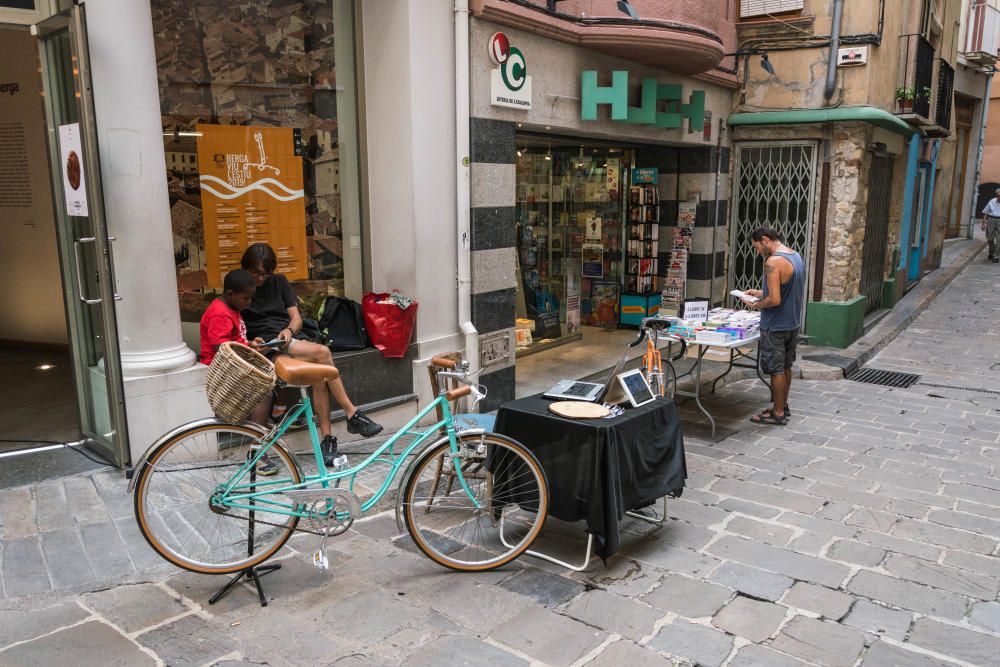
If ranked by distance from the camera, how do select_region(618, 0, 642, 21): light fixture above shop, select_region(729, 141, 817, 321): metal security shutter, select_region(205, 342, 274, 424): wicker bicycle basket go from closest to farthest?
select_region(205, 342, 274, 424): wicker bicycle basket < select_region(618, 0, 642, 21): light fixture above shop < select_region(729, 141, 817, 321): metal security shutter

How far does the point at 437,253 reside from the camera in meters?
7.11

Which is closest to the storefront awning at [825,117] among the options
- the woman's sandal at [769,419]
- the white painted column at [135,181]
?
the woman's sandal at [769,419]

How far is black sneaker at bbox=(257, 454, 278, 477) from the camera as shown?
13.8 ft

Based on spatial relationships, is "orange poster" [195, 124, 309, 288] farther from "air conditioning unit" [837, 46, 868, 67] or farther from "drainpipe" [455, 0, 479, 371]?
"air conditioning unit" [837, 46, 868, 67]

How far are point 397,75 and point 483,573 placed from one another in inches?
173

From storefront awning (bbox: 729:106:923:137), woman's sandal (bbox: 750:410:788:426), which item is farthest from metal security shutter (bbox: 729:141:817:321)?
woman's sandal (bbox: 750:410:788:426)

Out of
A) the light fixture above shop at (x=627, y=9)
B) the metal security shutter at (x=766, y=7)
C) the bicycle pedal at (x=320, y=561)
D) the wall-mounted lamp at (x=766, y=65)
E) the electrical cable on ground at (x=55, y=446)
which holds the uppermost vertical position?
the metal security shutter at (x=766, y=7)

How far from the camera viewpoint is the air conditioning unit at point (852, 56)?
10.5 metres

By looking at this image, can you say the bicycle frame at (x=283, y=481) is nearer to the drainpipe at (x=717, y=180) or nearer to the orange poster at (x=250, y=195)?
the orange poster at (x=250, y=195)

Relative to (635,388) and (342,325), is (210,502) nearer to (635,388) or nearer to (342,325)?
(635,388)

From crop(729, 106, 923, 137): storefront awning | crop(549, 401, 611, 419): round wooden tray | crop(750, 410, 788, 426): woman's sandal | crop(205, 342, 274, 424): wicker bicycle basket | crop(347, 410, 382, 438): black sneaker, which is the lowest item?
crop(750, 410, 788, 426): woman's sandal

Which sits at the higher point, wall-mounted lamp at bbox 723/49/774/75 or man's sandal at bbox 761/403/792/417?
wall-mounted lamp at bbox 723/49/774/75

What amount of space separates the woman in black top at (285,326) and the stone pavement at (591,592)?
0.74 metres

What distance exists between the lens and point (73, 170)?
4.97 metres
